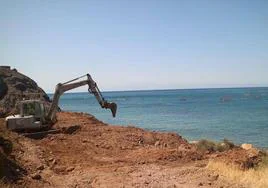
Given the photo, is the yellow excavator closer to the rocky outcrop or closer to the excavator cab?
the excavator cab

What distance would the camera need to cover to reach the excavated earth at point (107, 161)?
525 inches

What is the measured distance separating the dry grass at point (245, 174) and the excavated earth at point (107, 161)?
31 cm

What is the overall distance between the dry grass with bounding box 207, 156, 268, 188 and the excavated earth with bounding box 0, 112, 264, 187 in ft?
1.01

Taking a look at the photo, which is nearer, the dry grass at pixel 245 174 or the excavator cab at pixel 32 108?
the dry grass at pixel 245 174

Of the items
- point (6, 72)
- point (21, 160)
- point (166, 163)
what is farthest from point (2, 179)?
point (6, 72)

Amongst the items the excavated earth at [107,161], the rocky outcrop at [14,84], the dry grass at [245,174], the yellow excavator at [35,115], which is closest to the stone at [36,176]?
the excavated earth at [107,161]

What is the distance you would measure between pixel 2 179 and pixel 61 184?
2.32 m

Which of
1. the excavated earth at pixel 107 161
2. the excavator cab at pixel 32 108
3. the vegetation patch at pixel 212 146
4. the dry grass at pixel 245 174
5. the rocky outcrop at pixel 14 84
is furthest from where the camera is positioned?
the rocky outcrop at pixel 14 84

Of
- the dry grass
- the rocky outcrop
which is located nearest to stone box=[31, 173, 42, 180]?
the dry grass

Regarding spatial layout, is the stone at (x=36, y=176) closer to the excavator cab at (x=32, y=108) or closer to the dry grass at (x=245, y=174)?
the dry grass at (x=245, y=174)

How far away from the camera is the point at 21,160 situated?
1550 cm

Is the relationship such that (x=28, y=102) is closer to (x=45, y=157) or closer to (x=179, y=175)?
(x=45, y=157)

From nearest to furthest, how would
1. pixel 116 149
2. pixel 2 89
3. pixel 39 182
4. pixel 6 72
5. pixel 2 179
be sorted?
pixel 2 179 < pixel 39 182 < pixel 116 149 < pixel 2 89 < pixel 6 72

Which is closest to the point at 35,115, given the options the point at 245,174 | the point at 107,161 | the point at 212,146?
the point at 107,161
